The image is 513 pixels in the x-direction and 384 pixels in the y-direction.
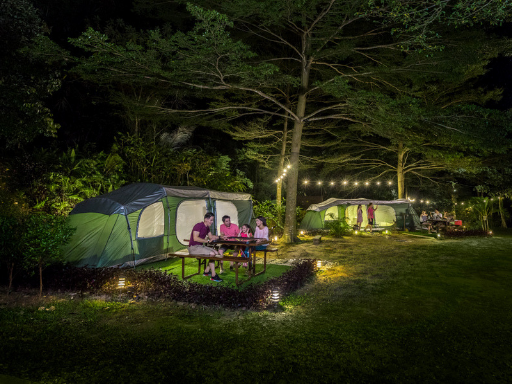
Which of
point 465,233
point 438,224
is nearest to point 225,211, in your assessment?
point 438,224

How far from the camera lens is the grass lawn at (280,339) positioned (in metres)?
3.15

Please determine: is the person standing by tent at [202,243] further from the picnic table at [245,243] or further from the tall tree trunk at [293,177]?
the tall tree trunk at [293,177]

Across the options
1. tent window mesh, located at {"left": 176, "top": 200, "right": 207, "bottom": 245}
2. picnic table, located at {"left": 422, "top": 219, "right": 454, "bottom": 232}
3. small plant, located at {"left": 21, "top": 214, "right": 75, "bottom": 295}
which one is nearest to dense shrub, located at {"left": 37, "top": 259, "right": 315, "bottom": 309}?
small plant, located at {"left": 21, "top": 214, "right": 75, "bottom": 295}

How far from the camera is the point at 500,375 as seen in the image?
316cm

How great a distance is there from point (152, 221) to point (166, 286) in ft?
11.9

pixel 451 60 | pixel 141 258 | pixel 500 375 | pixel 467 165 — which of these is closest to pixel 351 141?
pixel 467 165

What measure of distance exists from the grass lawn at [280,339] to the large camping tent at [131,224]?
200 cm

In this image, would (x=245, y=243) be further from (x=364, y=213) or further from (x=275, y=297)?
(x=364, y=213)

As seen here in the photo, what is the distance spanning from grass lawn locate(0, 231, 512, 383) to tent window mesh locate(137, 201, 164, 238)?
10.6 ft

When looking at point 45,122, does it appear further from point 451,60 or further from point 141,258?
point 451,60

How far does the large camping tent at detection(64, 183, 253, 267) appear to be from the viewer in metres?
7.44

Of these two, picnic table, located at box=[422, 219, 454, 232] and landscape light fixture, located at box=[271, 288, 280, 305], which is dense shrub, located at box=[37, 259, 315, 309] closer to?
landscape light fixture, located at box=[271, 288, 280, 305]

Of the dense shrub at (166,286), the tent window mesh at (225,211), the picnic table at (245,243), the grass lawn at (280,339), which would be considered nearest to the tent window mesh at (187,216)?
the tent window mesh at (225,211)

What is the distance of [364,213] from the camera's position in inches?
785
